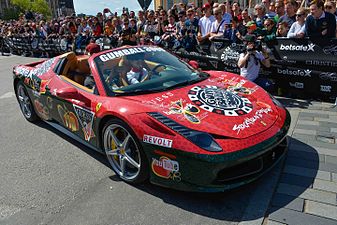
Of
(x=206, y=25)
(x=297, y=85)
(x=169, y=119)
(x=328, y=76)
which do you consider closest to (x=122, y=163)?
(x=169, y=119)

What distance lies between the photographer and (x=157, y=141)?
107 inches

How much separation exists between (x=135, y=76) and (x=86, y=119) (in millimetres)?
755

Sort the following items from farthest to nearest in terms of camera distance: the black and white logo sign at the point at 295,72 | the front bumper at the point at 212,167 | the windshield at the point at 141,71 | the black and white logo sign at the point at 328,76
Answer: the black and white logo sign at the point at 295,72 → the black and white logo sign at the point at 328,76 → the windshield at the point at 141,71 → the front bumper at the point at 212,167

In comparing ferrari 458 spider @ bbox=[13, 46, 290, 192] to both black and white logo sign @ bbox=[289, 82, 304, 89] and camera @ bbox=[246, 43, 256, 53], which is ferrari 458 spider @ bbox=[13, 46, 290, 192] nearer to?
camera @ bbox=[246, 43, 256, 53]

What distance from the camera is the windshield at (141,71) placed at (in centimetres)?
346

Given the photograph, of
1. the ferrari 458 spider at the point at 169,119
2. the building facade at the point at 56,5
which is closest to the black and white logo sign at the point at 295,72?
the ferrari 458 spider at the point at 169,119

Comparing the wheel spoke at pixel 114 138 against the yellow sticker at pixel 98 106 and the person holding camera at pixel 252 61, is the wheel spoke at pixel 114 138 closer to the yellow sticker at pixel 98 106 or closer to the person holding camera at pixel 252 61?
the yellow sticker at pixel 98 106

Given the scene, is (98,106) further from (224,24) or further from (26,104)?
(224,24)

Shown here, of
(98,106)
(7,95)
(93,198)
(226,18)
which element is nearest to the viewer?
(93,198)

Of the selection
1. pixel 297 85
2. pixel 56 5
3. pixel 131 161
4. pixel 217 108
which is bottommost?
pixel 297 85

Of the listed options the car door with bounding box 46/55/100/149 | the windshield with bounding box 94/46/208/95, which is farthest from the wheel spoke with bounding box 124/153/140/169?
the windshield with bounding box 94/46/208/95

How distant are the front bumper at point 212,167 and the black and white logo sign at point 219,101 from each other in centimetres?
46

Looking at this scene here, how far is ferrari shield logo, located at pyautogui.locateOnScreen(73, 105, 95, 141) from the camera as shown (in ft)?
11.5

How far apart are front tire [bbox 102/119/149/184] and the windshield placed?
1.44ft
